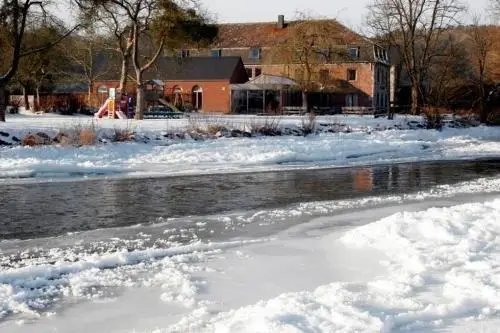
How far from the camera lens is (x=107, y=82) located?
75062mm

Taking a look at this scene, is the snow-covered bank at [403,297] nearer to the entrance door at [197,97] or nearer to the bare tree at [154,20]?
the bare tree at [154,20]

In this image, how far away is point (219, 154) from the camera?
24.6 meters

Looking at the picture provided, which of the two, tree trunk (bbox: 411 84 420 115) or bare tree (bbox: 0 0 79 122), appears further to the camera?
tree trunk (bbox: 411 84 420 115)

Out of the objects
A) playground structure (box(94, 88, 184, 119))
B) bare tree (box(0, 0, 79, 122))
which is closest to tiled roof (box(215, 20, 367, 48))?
playground structure (box(94, 88, 184, 119))

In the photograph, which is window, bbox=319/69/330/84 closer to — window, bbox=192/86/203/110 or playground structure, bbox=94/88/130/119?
window, bbox=192/86/203/110

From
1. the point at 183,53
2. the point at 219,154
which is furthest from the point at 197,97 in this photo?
the point at 219,154

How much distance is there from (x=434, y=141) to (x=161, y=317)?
101 feet

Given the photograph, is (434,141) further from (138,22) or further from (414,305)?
(414,305)

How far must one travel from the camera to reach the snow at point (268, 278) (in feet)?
20.7

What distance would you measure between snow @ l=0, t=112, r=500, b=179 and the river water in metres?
2.05

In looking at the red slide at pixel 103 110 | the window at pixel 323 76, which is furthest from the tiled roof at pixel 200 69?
the red slide at pixel 103 110

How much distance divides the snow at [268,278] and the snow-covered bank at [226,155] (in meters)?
9.67

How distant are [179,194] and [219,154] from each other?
8541mm

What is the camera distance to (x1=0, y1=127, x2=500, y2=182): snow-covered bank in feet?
68.4
